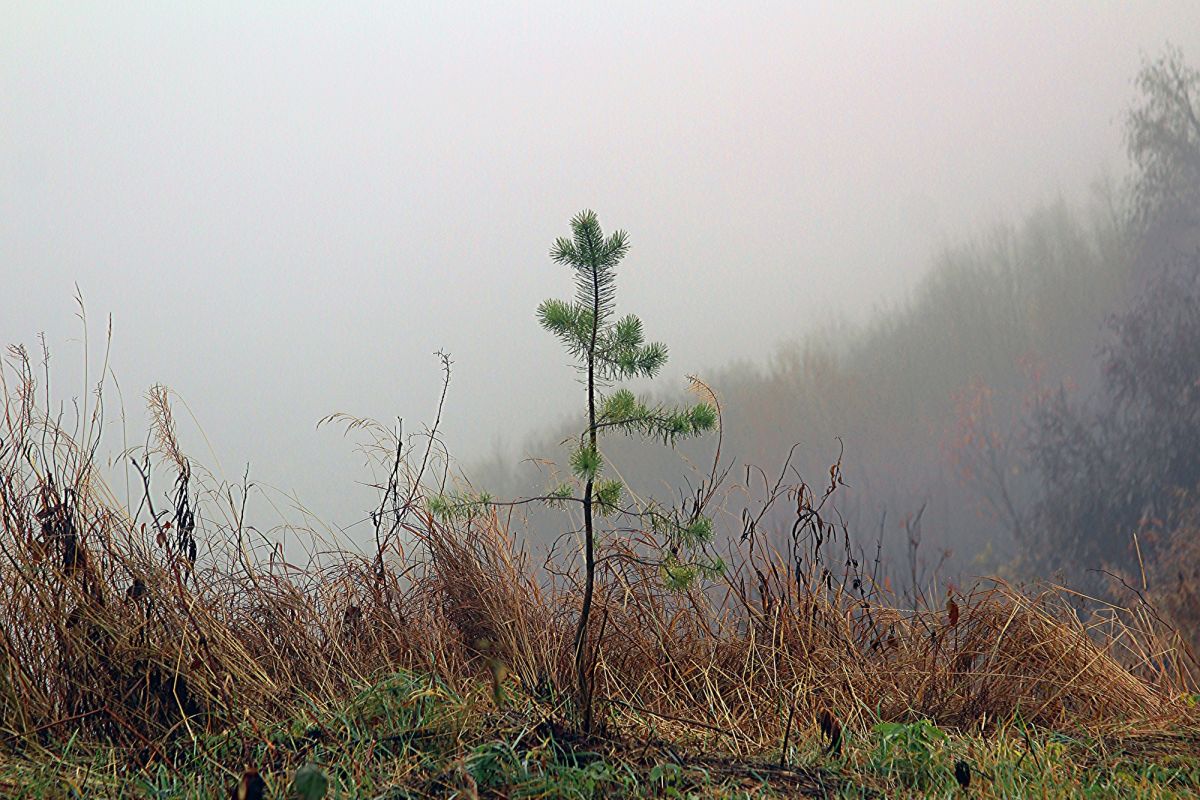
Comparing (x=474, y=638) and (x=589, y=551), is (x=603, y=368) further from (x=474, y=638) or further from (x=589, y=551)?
(x=474, y=638)

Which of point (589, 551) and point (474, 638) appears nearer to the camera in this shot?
point (589, 551)

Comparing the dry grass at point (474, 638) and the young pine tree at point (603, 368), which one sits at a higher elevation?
the young pine tree at point (603, 368)

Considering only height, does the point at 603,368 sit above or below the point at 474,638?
above

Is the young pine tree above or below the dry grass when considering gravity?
above

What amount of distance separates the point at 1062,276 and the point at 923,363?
4.45 ft

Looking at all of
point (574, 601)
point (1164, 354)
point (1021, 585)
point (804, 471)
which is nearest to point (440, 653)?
point (574, 601)

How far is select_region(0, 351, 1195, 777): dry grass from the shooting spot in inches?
112

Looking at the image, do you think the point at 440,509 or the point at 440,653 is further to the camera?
the point at 440,653

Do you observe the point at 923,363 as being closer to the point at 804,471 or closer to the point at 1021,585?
the point at 804,471

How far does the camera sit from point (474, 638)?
3.64m

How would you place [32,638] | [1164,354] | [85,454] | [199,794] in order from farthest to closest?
[1164,354], [85,454], [32,638], [199,794]

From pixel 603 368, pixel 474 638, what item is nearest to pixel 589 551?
pixel 603 368

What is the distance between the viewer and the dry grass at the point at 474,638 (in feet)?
9.32

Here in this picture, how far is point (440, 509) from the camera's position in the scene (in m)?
2.64
